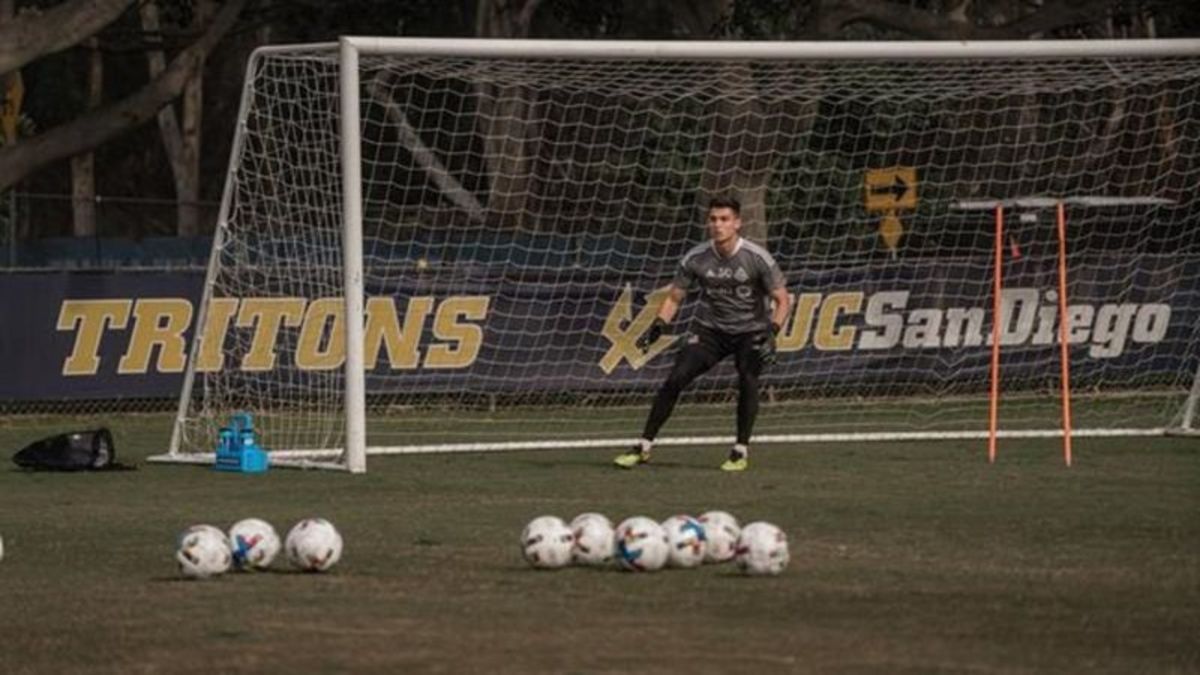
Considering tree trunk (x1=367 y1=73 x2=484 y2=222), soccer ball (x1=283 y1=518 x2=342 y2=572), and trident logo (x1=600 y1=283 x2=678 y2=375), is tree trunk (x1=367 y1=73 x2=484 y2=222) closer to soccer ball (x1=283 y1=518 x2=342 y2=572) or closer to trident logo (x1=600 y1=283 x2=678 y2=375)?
trident logo (x1=600 y1=283 x2=678 y2=375)

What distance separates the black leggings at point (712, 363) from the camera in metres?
22.1

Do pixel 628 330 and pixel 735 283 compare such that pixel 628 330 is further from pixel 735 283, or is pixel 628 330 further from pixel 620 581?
pixel 620 581

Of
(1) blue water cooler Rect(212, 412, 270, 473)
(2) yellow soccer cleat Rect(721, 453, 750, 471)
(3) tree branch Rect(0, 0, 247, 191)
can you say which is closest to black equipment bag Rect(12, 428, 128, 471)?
(1) blue water cooler Rect(212, 412, 270, 473)

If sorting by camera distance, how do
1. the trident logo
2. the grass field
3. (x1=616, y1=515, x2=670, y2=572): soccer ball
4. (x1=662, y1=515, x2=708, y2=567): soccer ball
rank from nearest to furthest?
the grass field
(x1=616, y1=515, x2=670, y2=572): soccer ball
(x1=662, y1=515, x2=708, y2=567): soccer ball
the trident logo

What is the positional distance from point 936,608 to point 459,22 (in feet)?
130

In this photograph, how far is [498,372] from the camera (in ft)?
99.1

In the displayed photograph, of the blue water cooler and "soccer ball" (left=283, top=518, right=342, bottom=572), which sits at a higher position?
the blue water cooler

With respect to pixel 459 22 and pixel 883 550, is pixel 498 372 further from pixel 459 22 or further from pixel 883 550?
pixel 459 22

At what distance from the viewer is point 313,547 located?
14.4 m

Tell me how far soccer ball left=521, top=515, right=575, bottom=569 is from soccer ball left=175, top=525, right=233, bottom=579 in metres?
1.46

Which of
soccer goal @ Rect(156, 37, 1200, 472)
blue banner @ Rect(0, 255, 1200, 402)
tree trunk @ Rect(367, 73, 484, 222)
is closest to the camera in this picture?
A: soccer goal @ Rect(156, 37, 1200, 472)

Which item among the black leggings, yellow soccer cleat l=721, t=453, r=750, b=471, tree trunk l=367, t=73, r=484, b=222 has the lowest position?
yellow soccer cleat l=721, t=453, r=750, b=471

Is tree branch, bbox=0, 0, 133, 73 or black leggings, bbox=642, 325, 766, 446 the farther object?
tree branch, bbox=0, 0, 133, 73

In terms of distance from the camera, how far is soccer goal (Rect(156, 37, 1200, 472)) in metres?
24.8
